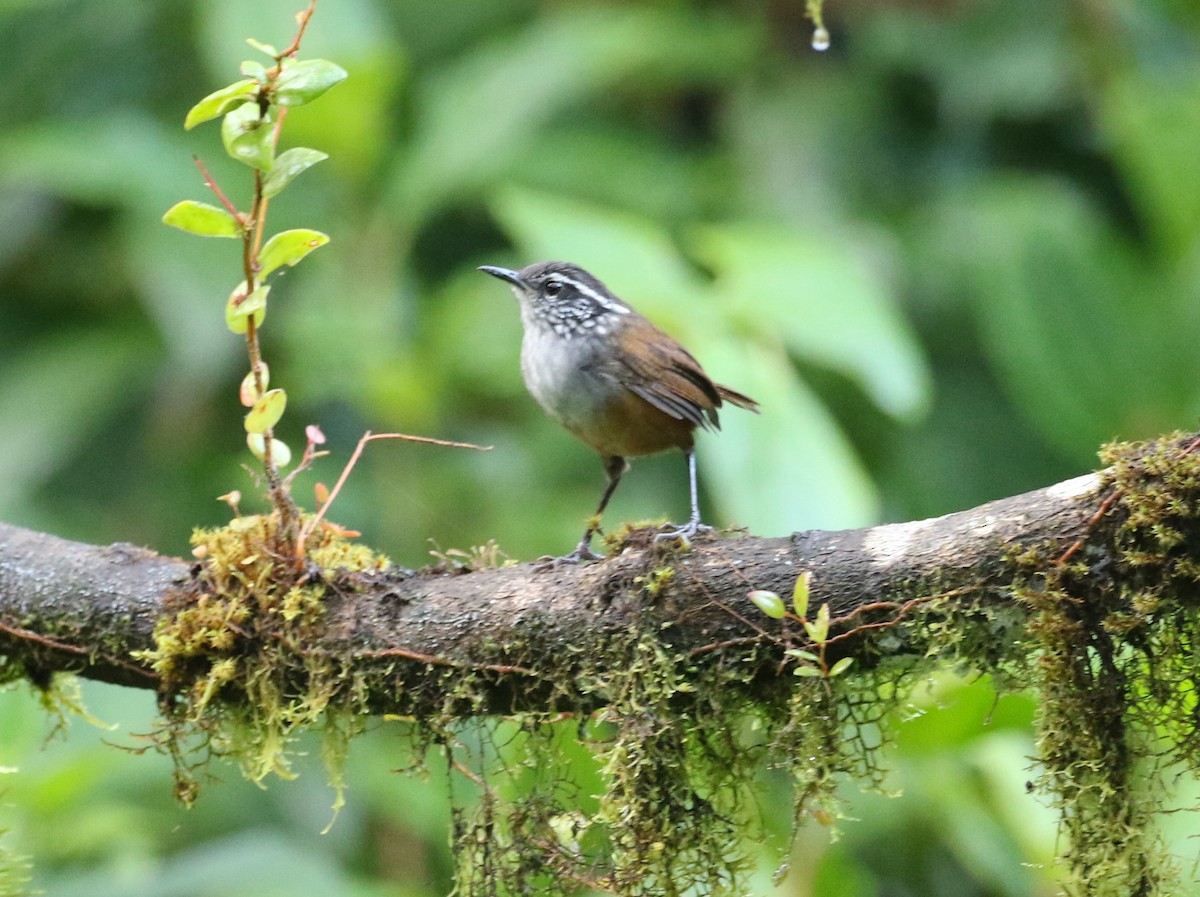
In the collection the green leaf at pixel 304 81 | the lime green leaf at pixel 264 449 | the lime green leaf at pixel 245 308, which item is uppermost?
the green leaf at pixel 304 81

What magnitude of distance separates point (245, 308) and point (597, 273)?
2006mm

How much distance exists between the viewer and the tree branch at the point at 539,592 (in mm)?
2324

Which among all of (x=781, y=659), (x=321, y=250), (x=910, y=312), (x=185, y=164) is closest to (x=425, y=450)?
(x=321, y=250)

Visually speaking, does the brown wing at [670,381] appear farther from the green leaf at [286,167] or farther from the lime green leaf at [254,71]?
the lime green leaf at [254,71]

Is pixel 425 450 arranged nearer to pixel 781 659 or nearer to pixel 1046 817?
pixel 1046 817

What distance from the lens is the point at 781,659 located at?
2471 millimetres

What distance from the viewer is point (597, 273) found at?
4.36 metres

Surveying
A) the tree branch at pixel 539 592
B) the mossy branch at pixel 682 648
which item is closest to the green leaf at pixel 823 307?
the mossy branch at pixel 682 648

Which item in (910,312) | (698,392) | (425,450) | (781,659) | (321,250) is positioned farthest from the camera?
(910,312)

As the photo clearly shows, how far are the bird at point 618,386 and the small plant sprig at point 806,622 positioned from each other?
3.60 feet

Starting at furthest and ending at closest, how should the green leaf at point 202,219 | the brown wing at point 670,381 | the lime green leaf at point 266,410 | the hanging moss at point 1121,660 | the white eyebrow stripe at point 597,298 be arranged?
the white eyebrow stripe at point 597,298 → the brown wing at point 670,381 → the lime green leaf at point 266,410 → the green leaf at point 202,219 → the hanging moss at point 1121,660

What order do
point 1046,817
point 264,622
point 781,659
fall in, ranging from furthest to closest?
point 1046,817
point 264,622
point 781,659

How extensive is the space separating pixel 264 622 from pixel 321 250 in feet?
9.55

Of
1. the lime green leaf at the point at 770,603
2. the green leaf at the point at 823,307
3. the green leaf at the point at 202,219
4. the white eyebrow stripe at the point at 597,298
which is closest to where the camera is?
the lime green leaf at the point at 770,603
